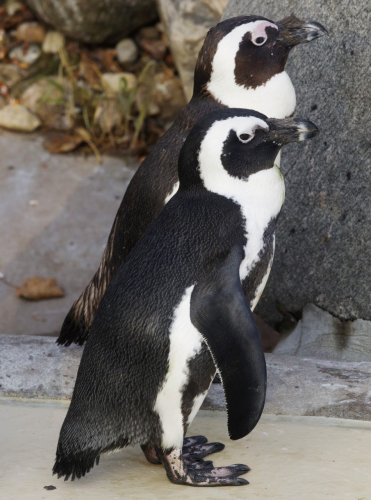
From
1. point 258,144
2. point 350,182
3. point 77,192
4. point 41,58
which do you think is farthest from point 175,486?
point 41,58

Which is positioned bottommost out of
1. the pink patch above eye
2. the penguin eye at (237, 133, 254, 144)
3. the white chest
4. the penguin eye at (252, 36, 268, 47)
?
the white chest

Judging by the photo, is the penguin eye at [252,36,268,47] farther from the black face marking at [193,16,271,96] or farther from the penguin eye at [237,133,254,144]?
the penguin eye at [237,133,254,144]

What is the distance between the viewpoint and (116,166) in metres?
5.78

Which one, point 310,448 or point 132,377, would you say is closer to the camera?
point 132,377

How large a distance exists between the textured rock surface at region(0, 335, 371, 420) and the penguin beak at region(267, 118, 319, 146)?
30.4 inches

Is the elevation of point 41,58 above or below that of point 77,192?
above

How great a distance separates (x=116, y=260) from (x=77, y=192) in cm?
231

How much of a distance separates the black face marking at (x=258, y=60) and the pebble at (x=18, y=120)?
2.85 meters

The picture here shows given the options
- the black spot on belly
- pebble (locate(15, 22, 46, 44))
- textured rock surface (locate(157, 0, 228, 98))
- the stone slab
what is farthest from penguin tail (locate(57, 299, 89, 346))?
pebble (locate(15, 22, 46, 44))

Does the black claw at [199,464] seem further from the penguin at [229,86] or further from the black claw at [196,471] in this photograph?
the penguin at [229,86]

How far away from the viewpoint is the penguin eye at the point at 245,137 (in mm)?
2617

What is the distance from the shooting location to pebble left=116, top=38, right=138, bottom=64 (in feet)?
20.6

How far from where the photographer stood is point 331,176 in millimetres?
3756

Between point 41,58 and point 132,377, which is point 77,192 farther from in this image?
point 132,377
